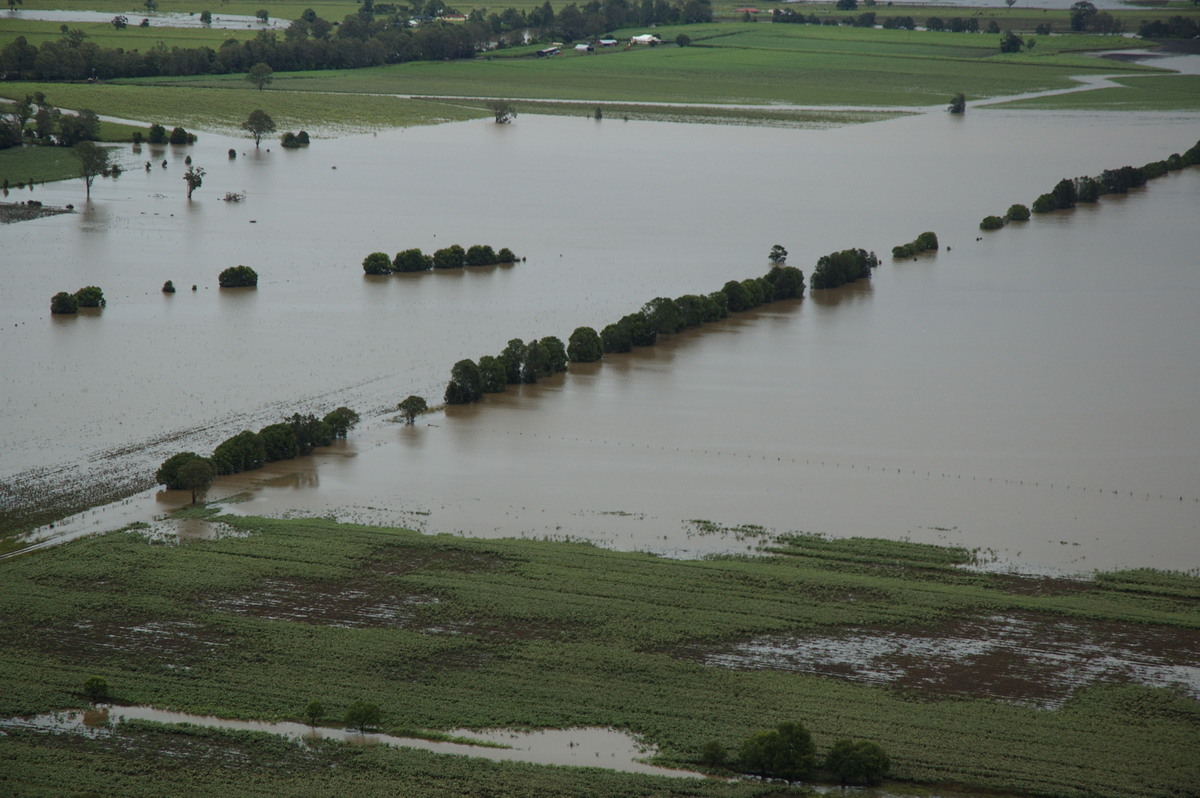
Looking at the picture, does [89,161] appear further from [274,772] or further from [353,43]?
→ [353,43]

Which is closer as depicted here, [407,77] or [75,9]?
[407,77]

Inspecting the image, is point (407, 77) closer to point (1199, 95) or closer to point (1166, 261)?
point (1199, 95)

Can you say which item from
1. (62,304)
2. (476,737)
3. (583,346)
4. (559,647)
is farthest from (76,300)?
(476,737)

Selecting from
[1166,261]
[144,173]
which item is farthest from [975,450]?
[144,173]

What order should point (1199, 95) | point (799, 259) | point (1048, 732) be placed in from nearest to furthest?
point (1048, 732) → point (799, 259) → point (1199, 95)

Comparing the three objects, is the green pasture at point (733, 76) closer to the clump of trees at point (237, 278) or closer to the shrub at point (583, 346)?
the clump of trees at point (237, 278)

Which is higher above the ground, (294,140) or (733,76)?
(733,76)

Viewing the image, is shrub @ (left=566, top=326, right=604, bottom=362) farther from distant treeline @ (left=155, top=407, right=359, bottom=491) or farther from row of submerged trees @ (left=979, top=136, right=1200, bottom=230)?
row of submerged trees @ (left=979, top=136, right=1200, bottom=230)
